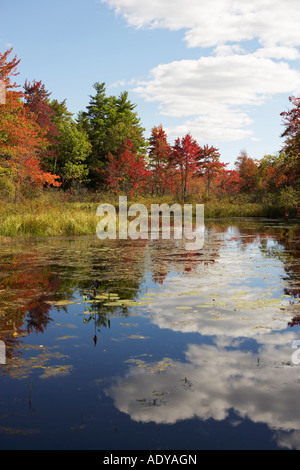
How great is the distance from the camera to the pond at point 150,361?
7.79 ft

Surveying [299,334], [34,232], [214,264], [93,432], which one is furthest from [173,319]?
[34,232]

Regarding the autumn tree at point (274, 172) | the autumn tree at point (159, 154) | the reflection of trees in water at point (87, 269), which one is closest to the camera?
the reflection of trees in water at point (87, 269)

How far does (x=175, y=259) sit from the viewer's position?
8.92 m

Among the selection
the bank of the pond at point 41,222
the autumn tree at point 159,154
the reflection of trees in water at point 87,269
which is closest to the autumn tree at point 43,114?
the autumn tree at point 159,154

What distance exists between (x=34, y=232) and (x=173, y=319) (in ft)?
32.7

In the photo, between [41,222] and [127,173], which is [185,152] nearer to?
[127,173]

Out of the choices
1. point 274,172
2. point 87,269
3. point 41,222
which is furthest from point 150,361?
point 274,172

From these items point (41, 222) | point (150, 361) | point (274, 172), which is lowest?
point (150, 361)

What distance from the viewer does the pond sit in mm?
2375

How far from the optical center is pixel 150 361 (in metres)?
3.34

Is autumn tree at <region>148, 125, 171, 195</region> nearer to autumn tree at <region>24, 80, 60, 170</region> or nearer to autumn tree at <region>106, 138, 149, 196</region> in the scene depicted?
autumn tree at <region>106, 138, 149, 196</region>

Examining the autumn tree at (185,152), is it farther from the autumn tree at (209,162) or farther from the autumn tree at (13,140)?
the autumn tree at (13,140)

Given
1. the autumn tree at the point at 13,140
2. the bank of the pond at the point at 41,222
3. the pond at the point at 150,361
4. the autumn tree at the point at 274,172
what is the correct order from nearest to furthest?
the pond at the point at 150,361 → the bank of the pond at the point at 41,222 → the autumn tree at the point at 13,140 → the autumn tree at the point at 274,172
